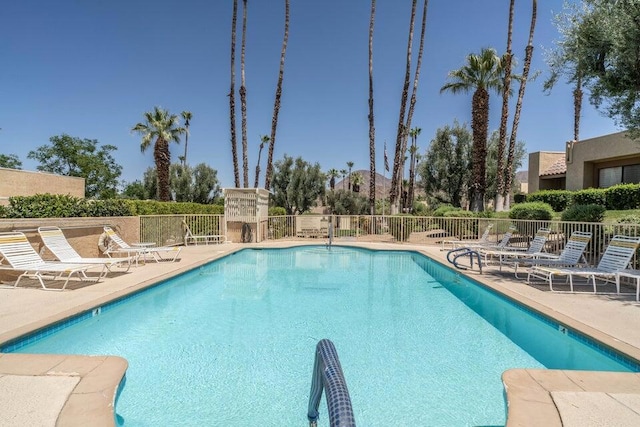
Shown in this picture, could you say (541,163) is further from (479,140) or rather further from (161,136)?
(161,136)

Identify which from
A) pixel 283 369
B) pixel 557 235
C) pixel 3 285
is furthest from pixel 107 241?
pixel 557 235

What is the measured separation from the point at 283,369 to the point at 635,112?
9.28m

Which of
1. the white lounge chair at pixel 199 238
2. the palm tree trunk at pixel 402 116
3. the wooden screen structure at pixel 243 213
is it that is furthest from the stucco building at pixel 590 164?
the white lounge chair at pixel 199 238

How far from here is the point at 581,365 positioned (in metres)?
3.90

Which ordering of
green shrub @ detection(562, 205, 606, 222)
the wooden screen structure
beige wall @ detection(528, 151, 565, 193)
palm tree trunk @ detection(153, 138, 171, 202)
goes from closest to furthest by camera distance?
green shrub @ detection(562, 205, 606, 222)
the wooden screen structure
beige wall @ detection(528, 151, 565, 193)
palm tree trunk @ detection(153, 138, 171, 202)

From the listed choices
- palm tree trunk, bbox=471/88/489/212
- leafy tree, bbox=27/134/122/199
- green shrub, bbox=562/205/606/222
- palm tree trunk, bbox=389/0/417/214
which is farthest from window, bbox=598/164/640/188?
leafy tree, bbox=27/134/122/199

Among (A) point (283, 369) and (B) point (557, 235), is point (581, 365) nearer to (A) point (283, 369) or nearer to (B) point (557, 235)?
(A) point (283, 369)

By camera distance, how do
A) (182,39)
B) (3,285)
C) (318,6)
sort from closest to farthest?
(3,285)
(182,39)
(318,6)

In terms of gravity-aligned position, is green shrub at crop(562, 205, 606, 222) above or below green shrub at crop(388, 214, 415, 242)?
above

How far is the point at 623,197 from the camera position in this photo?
16047 millimetres

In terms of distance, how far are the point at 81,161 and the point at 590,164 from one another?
4478cm

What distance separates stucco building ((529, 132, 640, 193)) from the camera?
57.2 ft

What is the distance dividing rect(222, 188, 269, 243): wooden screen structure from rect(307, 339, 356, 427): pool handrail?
1329 cm

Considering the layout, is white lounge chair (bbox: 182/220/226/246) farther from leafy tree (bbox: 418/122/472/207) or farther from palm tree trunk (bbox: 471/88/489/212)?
leafy tree (bbox: 418/122/472/207)
